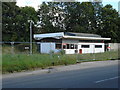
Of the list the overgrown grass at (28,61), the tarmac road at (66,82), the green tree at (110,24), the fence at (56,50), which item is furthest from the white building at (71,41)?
the tarmac road at (66,82)

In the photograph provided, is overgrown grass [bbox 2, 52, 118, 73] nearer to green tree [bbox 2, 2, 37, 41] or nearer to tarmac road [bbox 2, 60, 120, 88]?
tarmac road [bbox 2, 60, 120, 88]

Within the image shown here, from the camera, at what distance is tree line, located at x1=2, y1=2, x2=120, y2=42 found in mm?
56734

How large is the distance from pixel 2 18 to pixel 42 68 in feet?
134

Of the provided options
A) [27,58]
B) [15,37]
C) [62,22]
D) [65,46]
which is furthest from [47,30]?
[27,58]

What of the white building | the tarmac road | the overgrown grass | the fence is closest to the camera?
the tarmac road

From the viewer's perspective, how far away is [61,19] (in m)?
68.4

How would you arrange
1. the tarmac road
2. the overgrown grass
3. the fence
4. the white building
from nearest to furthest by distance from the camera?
1. the tarmac road
2. the overgrown grass
3. the fence
4. the white building

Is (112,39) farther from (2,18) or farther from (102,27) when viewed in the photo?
(2,18)

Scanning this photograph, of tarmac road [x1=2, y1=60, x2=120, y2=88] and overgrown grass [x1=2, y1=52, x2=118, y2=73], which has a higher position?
overgrown grass [x1=2, y1=52, x2=118, y2=73]

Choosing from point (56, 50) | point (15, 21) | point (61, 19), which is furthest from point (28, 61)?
point (61, 19)

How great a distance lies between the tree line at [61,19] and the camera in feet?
186

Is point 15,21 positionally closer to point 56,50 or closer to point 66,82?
point 56,50

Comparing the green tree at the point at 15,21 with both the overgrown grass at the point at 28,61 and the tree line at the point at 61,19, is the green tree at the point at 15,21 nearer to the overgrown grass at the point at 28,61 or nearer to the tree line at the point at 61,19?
the tree line at the point at 61,19

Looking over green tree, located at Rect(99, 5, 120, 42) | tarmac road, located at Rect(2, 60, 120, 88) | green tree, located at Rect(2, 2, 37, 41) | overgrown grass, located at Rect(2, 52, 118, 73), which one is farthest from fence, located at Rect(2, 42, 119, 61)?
green tree, located at Rect(2, 2, 37, 41)
